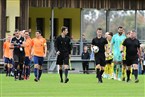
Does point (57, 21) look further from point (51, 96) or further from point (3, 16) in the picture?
point (51, 96)

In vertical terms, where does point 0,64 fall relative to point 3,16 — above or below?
below

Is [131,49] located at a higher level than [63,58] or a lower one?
higher

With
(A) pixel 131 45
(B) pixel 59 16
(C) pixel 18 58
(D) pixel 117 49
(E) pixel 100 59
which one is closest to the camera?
(E) pixel 100 59

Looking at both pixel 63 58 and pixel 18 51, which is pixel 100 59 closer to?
pixel 63 58

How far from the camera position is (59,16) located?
2189 inches

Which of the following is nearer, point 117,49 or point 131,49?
point 131,49

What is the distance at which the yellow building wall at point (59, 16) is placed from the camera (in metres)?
54.5

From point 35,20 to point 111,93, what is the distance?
3361cm

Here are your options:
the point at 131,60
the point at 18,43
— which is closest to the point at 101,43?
the point at 131,60

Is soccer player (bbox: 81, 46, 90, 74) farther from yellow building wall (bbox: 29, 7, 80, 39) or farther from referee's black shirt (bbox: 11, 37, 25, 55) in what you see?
referee's black shirt (bbox: 11, 37, 25, 55)

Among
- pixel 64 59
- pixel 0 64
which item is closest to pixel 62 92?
pixel 64 59

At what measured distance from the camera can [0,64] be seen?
46562mm

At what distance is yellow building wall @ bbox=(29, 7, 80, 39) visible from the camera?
54469mm

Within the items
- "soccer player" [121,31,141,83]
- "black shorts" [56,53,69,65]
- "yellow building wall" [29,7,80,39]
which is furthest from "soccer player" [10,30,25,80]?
"yellow building wall" [29,7,80,39]
